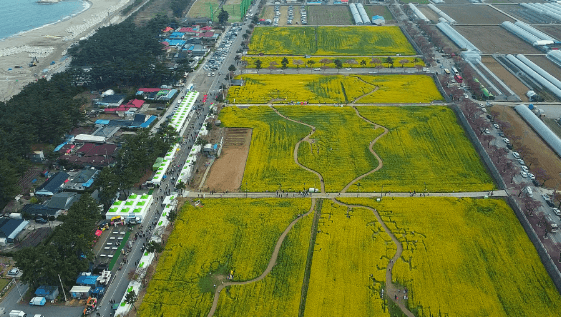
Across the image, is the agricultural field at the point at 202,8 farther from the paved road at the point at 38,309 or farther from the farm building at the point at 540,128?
the paved road at the point at 38,309

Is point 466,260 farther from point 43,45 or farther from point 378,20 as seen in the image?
point 43,45

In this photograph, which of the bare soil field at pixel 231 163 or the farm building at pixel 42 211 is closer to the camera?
the farm building at pixel 42 211

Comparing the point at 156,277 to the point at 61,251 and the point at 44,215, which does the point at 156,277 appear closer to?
the point at 61,251

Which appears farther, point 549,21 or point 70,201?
point 549,21

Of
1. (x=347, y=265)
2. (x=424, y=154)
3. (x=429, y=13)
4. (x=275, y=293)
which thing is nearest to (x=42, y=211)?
Answer: (x=275, y=293)

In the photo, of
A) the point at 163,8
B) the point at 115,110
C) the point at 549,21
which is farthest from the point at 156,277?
the point at 549,21

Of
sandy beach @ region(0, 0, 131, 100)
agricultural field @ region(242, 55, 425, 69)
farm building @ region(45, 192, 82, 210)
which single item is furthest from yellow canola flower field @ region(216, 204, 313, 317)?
sandy beach @ region(0, 0, 131, 100)

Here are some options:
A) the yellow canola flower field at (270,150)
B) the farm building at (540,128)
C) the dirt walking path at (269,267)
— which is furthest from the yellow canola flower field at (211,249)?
the farm building at (540,128)
